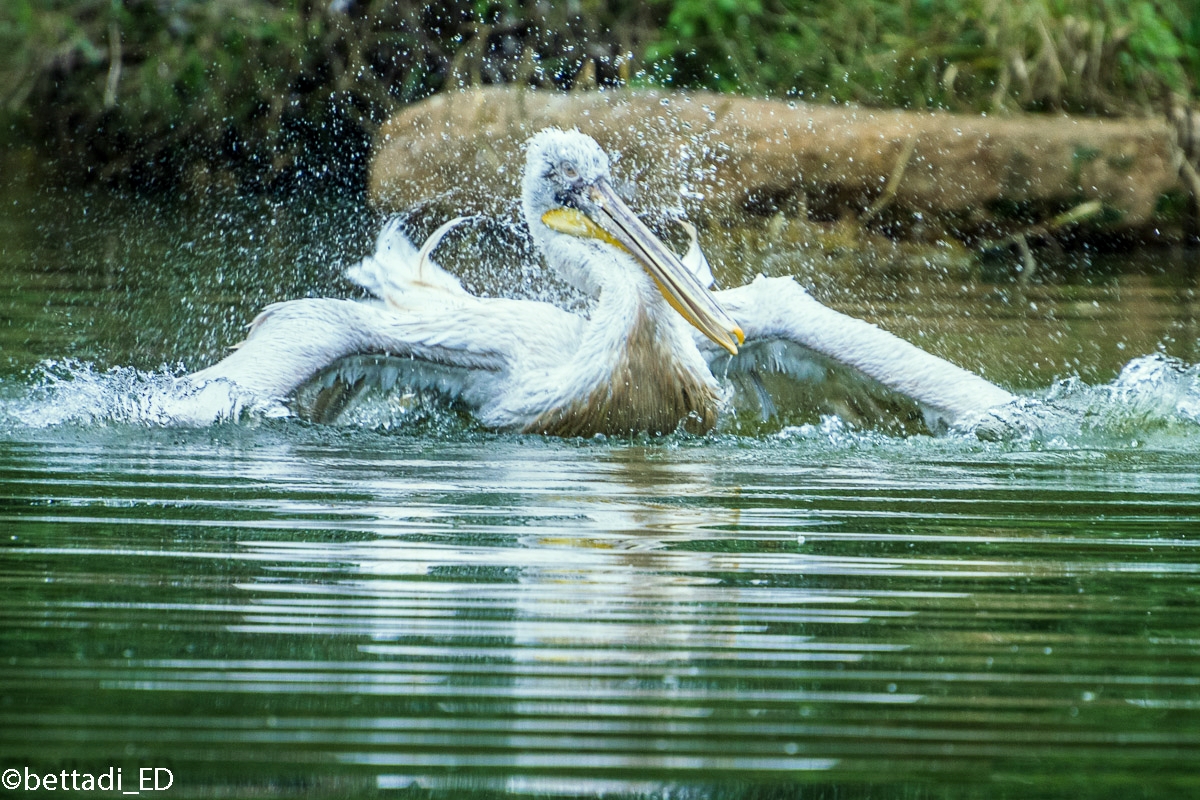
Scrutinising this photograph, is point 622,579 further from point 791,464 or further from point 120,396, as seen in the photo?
point 120,396

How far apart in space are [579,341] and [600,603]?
8.40 ft

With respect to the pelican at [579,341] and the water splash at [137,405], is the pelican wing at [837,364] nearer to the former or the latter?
the pelican at [579,341]

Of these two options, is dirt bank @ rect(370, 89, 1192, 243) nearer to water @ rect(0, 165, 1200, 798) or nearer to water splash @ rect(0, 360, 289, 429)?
water @ rect(0, 165, 1200, 798)

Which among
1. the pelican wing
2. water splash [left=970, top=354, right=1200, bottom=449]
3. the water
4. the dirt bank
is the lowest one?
the water

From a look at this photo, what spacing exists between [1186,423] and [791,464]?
54.5 inches

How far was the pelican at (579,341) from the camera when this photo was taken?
5434mm

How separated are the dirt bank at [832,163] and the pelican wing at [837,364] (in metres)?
4.71

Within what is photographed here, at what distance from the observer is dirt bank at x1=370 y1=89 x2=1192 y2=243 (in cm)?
1106

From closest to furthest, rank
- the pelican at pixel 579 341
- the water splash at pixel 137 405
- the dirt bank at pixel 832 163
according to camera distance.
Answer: the water splash at pixel 137 405, the pelican at pixel 579 341, the dirt bank at pixel 832 163

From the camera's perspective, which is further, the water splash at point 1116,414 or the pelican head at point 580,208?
the pelican head at point 580,208

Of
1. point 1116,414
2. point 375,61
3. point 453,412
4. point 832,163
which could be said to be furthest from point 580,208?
point 375,61

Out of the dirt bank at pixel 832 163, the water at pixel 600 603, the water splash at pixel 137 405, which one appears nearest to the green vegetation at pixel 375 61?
the dirt bank at pixel 832 163

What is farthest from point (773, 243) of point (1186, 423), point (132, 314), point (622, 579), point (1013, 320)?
point (622, 579)

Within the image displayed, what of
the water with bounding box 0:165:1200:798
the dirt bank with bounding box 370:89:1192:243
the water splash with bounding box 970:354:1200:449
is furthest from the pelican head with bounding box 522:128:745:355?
the dirt bank with bounding box 370:89:1192:243
